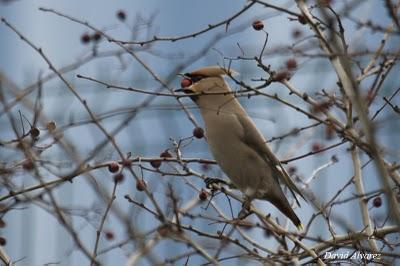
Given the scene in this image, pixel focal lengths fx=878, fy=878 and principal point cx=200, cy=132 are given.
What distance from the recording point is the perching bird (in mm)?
4223

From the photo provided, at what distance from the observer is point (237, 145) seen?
4.33 meters

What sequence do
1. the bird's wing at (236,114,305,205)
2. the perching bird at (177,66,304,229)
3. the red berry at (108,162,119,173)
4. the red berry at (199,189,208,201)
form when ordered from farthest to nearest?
the bird's wing at (236,114,305,205) → the perching bird at (177,66,304,229) → the red berry at (199,189,208,201) → the red berry at (108,162,119,173)

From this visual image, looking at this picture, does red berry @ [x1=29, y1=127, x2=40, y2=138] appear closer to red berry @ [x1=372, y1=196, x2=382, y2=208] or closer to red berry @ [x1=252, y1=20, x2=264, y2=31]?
red berry @ [x1=252, y1=20, x2=264, y2=31]

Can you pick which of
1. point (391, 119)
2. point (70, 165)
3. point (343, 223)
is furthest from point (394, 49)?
point (70, 165)

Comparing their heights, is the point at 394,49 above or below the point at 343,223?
above

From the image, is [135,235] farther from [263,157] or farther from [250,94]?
[263,157]

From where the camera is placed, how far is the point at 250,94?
288 centimetres

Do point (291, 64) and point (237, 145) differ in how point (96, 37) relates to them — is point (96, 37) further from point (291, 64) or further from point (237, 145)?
point (237, 145)

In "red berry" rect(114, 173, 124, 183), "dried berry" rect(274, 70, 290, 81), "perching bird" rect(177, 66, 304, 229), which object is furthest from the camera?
"perching bird" rect(177, 66, 304, 229)

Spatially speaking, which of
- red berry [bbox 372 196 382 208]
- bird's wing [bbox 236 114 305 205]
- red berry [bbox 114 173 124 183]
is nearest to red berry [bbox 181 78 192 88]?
bird's wing [bbox 236 114 305 205]

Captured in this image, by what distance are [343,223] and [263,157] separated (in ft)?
6.98

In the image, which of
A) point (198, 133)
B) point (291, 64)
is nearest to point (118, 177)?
point (291, 64)

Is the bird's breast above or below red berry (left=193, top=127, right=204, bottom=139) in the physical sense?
above

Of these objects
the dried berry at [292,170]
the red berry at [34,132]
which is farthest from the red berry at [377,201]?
the red berry at [34,132]
